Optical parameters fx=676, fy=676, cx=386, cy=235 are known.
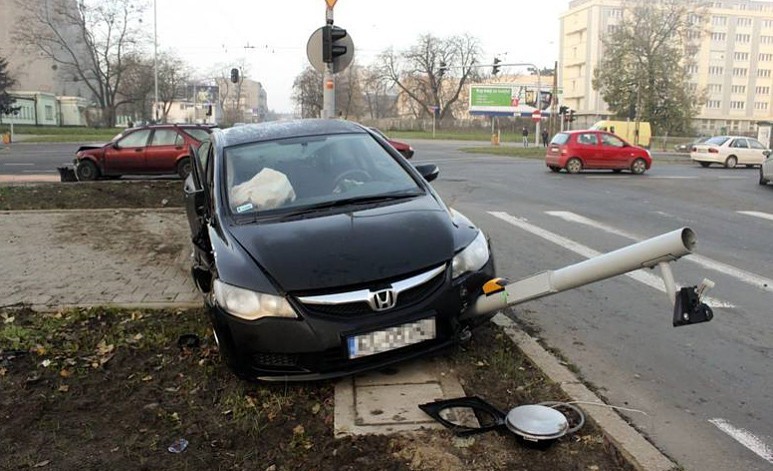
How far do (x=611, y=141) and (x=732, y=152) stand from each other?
908 centimetres

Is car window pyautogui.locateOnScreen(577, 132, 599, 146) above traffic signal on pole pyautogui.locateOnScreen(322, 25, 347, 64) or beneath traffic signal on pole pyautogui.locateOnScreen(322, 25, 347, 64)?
beneath

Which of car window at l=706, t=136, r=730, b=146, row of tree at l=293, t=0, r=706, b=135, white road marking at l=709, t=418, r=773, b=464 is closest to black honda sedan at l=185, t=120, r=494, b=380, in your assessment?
white road marking at l=709, t=418, r=773, b=464

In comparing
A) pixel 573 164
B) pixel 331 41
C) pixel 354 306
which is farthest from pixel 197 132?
pixel 354 306

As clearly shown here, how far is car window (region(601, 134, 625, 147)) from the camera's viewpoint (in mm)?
23875

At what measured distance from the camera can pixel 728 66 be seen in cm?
10544

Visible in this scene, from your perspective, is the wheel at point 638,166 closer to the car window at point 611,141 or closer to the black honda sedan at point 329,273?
the car window at point 611,141

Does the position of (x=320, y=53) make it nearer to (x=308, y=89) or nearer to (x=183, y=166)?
(x=183, y=166)

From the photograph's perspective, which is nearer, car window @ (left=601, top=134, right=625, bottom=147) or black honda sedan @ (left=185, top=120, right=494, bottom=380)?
black honda sedan @ (left=185, top=120, right=494, bottom=380)

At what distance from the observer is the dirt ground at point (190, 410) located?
3191mm

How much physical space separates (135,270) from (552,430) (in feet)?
17.4

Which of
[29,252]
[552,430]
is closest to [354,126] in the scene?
[552,430]

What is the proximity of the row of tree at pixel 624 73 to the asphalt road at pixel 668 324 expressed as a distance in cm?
4235

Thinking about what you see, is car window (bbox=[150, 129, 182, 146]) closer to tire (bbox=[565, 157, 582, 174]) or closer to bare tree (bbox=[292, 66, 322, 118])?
tire (bbox=[565, 157, 582, 174])

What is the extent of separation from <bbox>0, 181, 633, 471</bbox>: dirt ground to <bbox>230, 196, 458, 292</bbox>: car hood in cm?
73
